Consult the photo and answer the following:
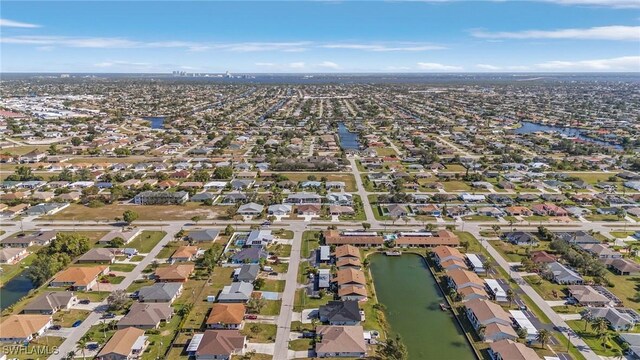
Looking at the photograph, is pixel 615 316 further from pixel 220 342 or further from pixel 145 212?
pixel 145 212

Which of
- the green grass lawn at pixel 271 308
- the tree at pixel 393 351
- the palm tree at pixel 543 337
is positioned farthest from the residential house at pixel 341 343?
the palm tree at pixel 543 337

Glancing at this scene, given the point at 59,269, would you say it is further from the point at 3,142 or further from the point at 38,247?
the point at 3,142

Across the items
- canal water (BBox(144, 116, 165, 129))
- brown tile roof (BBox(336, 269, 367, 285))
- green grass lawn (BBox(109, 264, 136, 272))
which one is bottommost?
green grass lawn (BBox(109, 264, 136, 272))

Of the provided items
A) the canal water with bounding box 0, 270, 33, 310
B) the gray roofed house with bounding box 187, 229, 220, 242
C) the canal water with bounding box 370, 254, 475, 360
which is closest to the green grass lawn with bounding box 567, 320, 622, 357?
the canal water with bounding box 370, 254, 475, 360

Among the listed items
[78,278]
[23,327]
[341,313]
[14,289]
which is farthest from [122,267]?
[341,313]

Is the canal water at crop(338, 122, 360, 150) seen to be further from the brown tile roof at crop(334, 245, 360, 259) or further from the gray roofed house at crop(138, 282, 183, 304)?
the gray roofed house at crop(138, 282, 183, 304)
